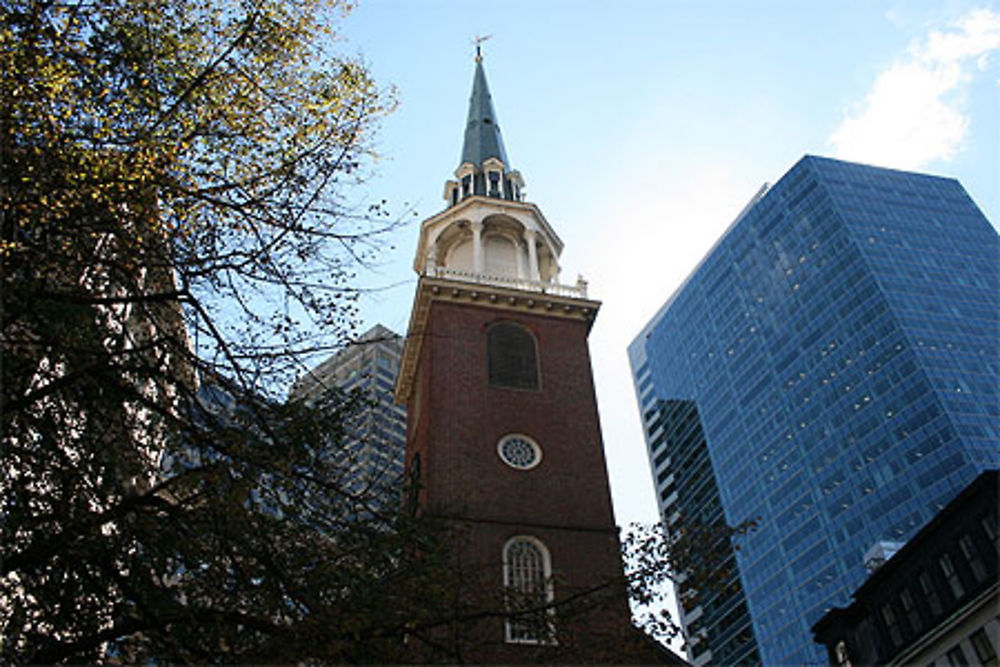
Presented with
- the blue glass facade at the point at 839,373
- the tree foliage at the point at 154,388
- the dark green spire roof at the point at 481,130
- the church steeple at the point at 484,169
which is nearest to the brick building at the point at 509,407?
the church steeple at the point at 484,169

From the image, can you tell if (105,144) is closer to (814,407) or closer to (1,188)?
(1,188)

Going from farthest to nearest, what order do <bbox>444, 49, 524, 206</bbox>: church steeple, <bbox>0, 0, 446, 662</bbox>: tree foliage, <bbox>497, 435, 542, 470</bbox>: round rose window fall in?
<bbox>444, 49, 524, 206</bbox>: church steeple, <bbox>497, 435, 542, 470</bbox>: round rose window, <bbox>0, 0, 446, 662</bbox>: tree foliage

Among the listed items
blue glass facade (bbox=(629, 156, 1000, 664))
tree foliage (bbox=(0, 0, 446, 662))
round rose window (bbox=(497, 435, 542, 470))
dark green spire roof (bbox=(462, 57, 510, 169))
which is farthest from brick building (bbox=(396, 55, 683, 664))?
blue glass facade (bbox=(629, 156, 1000, 664))

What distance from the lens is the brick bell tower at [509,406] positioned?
20.6 m

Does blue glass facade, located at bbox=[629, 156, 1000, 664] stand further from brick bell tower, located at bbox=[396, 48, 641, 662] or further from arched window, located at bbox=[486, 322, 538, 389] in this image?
arched window, located at bbox=[486, 322, 538, 389]

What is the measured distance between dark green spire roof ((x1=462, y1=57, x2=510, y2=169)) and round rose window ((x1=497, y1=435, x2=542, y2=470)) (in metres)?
15.3

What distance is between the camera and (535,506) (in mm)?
21484

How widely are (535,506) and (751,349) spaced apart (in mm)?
73253

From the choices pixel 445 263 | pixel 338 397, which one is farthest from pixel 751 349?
pixel 338 397

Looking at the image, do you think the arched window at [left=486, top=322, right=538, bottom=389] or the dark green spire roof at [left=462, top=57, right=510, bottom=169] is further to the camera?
the dark green spire roof at [left=462, top=57, right=510, bottom=169]

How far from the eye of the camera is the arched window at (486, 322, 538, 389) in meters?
24.6

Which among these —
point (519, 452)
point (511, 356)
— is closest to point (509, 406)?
point (519, 452)

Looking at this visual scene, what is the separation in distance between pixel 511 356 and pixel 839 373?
5841 centimetres

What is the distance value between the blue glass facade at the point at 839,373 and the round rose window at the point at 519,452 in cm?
4842
